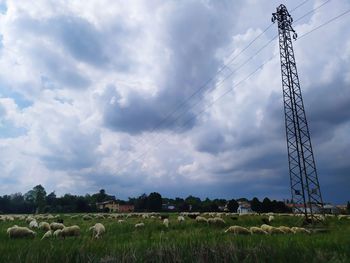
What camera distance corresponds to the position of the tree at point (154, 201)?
13712cm

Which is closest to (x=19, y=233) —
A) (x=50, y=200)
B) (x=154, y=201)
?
(x=154, y=201)

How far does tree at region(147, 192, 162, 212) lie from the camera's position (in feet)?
450

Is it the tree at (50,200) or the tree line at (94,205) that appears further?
the tree at (50,200)

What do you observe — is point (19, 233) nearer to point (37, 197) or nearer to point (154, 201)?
point (154, 201)

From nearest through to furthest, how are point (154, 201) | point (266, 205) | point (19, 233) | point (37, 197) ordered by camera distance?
point (19, 233), point (266, 205), point (154, 201), point (37, 197)

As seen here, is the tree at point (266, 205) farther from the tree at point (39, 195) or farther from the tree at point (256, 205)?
the tree at point (39, 195)

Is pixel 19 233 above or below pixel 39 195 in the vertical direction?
below

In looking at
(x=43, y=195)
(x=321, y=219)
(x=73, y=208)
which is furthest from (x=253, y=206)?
(x=43, y=195)

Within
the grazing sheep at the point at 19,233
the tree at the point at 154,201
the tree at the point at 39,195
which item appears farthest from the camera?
the tree at the point at 39,195

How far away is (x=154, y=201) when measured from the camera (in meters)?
140

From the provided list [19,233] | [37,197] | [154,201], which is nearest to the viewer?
[19,233]

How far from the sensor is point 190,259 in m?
7.10

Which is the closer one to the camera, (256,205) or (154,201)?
(256,205)

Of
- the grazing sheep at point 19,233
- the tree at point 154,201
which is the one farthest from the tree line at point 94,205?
the grazing sheep at point 19,233
